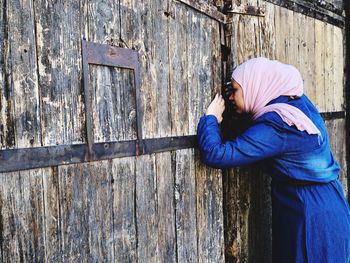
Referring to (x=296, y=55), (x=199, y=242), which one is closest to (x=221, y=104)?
(x=199, y=242)

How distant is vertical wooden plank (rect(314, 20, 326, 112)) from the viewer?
2438 mm

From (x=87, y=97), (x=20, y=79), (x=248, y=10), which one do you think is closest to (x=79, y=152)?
(x=87, y=97)

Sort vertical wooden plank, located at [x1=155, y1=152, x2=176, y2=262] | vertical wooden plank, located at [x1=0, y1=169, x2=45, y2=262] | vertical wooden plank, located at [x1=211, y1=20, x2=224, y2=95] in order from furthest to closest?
vertical wooden plank, located at [x1=211, y1=20, x2=224, y2=95] → vertical wooden plank, located at [x1=155, y1=152, x2=176, y2=262] → vertical wooden plank, located at [x1=0, y1=169, x2=45, y2=262]

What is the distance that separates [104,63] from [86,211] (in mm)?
459

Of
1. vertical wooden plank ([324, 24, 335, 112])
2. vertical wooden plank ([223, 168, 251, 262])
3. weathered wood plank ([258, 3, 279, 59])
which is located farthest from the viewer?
vertical wooden plank ([324, 24, 335, 112])

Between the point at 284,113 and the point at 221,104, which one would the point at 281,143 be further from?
the point at 221,104

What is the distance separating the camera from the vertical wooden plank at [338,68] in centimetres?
271

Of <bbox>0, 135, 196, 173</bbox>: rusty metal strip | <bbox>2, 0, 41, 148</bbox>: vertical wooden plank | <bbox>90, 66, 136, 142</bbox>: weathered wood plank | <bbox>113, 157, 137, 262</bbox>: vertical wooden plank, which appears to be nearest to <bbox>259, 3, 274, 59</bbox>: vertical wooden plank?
<bbox>0, 135, 196, 173</bbox>: rusty metal strip

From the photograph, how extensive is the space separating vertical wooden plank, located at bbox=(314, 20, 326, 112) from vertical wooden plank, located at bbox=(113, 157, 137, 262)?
1533mm

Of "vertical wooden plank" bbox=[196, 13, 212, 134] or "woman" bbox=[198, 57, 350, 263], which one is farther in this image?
"vertical wooden plank" bbox=[196, 13, 212, 134]

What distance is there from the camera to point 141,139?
137cm

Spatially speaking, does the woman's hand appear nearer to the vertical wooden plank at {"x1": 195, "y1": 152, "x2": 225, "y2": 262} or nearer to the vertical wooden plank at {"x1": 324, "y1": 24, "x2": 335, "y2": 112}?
the vertical wooden plank at {"x1": 195, "y1": 152, "x2": 225, "y2": 262}

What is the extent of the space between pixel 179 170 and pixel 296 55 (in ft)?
3.65

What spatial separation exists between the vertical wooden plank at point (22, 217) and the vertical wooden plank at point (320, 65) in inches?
73.8
